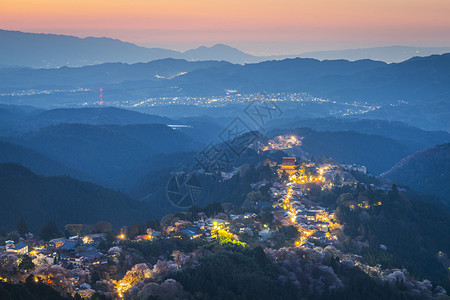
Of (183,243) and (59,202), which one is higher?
(183,243)

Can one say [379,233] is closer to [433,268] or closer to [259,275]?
[433,268]

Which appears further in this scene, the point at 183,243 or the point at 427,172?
the point at 427,172

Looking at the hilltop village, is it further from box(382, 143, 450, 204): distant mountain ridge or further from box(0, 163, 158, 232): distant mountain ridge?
box(382, 143, 450, 204): distant mountain ridge

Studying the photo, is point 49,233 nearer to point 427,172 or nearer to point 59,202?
point 59,202

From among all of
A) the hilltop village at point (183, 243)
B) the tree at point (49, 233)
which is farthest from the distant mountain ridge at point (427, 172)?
the tree at point (49, 233)

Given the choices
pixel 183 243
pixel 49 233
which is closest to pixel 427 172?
pixel 183 243

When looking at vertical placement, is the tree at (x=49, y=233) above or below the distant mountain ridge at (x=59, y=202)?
above

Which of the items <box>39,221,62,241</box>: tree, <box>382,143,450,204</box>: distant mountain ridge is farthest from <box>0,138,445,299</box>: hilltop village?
<box>382,143,450,204</box>: distant mountain ridge

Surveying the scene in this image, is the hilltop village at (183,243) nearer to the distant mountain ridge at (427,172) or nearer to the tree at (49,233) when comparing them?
the tree at (49,233)

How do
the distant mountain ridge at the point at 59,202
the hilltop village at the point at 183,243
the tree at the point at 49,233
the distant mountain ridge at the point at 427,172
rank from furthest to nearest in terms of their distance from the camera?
the distant mountain ridge at the point at 427,172 → the distant mountain ridge at the point at 59,202 → the tree at the point at 49,233 → the hilltop village at the point at 183,243

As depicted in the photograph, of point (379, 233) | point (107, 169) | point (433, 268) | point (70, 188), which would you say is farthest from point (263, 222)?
point (107, 169)

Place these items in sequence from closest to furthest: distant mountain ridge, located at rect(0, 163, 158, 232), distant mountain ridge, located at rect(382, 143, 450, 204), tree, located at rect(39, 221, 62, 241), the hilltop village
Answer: the hilltop village
tree, located at rect(39, 221, 62, 241)
distant mountain ridge, located at rect(0, 163, 158, 232)
distant mountain ridge, located at rect(382, 143, 450, 204)
